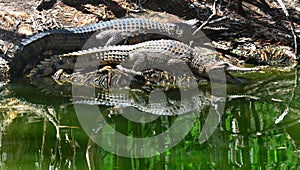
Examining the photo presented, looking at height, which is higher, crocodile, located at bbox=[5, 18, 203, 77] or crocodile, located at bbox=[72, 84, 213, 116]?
crocodile, located at bbox=[5, 18, 203, 77]

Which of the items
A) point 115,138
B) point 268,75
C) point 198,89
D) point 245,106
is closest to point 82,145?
point 115,138

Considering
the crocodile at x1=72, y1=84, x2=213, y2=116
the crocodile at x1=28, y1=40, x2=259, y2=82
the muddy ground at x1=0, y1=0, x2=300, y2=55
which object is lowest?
the crocodile at x1=72, y1=84, x2=213, y2=116

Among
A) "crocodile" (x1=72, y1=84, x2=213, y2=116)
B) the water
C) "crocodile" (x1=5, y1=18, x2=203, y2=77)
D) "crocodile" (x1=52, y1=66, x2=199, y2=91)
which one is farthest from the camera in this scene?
"crocodile" (x1=5, y1=18, x2=203, y2=77)

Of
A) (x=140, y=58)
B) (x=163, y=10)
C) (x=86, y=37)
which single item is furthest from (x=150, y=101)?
(x=163, y=10)

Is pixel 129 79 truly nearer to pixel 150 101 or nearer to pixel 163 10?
pixel 150 101

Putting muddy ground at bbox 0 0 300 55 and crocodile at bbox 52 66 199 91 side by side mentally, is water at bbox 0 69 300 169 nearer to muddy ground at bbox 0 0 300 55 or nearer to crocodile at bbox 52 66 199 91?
crocodile at bbox 52 66 199 91

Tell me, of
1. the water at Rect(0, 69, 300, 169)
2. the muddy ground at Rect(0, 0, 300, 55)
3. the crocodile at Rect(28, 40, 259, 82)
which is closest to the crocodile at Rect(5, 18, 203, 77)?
the crocodile at Rect(28, 40, 259, 82)

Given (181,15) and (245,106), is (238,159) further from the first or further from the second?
Answer: (181,15)
